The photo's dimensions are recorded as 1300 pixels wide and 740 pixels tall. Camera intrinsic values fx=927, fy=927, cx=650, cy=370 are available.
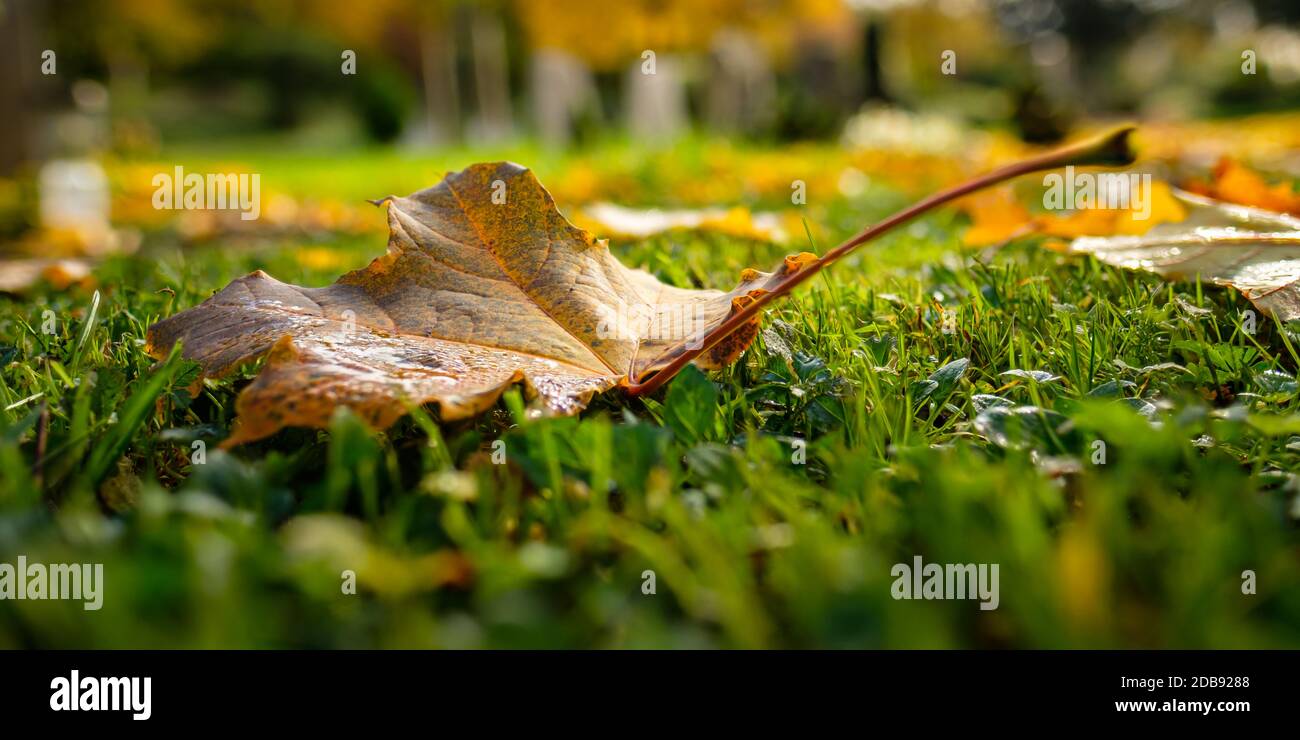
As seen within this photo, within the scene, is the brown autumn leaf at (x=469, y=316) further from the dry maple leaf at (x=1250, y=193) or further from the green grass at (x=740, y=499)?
the dry maple leaf at (x=1250, y=193)

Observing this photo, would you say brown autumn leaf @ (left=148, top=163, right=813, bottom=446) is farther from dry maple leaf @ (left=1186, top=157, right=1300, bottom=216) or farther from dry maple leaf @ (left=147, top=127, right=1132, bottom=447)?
dry maple leaf @ (left=1186, top=157, right=1300, bottom=216)

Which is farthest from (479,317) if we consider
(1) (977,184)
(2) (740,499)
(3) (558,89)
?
(3) (558,89)

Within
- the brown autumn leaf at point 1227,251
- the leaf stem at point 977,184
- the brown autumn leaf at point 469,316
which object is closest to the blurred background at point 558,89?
the brown autumn leaf at point 469,316

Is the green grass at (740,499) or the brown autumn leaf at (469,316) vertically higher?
the brown autumn leaf at (469,316)

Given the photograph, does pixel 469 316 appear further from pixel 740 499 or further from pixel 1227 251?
pixel 1227 251

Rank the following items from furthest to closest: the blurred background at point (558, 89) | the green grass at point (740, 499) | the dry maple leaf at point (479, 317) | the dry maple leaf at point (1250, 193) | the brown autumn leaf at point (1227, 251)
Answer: the blurred background at point (558, 89) → the dry maple leaf at point (1250, 193) → the brown autumn leaf at point (1227, 251) → the dry maple leaf at point (479, 317) → the green grass at point (740, 499)

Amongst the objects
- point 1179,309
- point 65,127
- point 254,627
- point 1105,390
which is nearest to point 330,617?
point 254,627

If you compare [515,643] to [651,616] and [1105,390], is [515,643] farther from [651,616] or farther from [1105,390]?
[1105,390]
